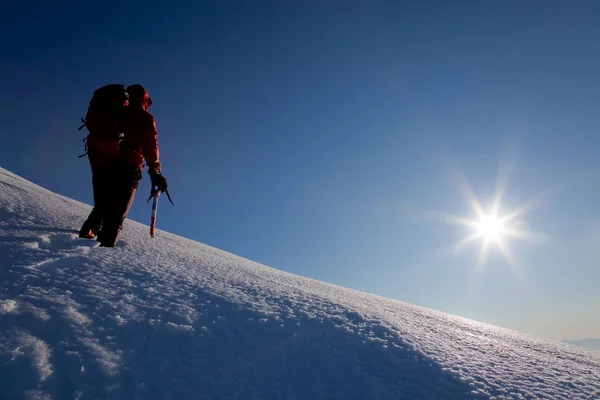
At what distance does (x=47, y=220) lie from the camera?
3.84 m

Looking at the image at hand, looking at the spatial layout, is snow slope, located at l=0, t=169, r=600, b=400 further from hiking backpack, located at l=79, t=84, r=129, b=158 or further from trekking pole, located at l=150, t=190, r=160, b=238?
hiking backpack, located at l=79, t=84, r=129, b=158

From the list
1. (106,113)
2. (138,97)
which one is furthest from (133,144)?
(138,97)

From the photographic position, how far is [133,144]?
4.05 m

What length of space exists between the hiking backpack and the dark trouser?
1.14 feet

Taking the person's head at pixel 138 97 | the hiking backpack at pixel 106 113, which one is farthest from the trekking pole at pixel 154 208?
the person's head at pixel 138 97

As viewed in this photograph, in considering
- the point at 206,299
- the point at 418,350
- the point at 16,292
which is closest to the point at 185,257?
the point at 206,299

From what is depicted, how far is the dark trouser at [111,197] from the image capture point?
363 cm

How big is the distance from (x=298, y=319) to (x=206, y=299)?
2.25ft

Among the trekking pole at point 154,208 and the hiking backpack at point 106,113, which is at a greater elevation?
the hiking backpack at point 106,113

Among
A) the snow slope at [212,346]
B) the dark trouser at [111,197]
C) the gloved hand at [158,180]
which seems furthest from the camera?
the gloved hand at [158,180]

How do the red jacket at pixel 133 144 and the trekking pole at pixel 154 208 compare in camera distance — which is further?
the trekking pole at pixel 154 208

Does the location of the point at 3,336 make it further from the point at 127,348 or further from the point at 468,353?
the point at 468,353

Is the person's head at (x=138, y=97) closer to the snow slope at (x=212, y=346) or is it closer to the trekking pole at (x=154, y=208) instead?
the trekking pole at (x=154, y=208)

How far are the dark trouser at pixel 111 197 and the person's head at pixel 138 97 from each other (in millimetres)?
757
